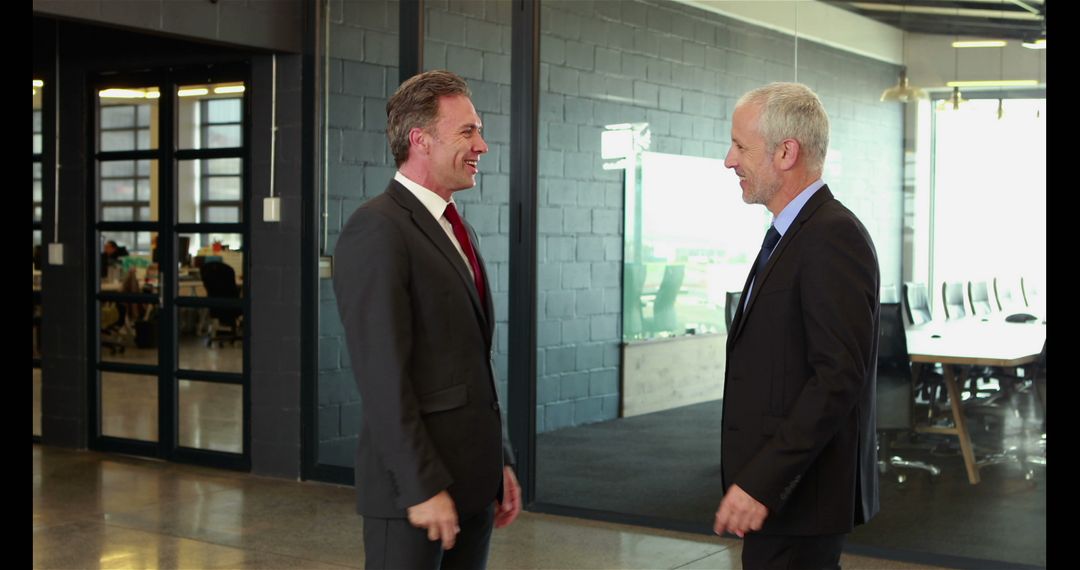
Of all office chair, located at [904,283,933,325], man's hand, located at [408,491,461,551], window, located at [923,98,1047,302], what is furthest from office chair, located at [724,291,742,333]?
man's hand, located at [408,491,461,551]

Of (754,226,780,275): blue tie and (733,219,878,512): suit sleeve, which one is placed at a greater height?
(754,226,780,275): blue tie

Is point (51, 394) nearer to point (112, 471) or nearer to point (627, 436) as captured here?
point (112, 471)

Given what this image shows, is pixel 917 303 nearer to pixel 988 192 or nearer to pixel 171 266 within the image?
pixel 988 192

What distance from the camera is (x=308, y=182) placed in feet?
21.4

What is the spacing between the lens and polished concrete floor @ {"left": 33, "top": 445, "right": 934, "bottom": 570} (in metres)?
4.98

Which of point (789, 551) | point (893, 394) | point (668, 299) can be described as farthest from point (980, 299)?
point (789, 551)

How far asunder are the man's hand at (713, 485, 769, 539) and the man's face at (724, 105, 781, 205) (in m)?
0.56

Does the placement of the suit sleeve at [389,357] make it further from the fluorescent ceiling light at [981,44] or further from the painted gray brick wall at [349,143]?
the painted gray brick wall at [349,143]

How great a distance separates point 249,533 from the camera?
5.45 meters

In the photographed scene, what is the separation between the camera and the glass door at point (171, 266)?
22.6ft

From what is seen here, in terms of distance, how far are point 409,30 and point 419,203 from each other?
3858 mm

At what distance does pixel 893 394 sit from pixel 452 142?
9.79 feet

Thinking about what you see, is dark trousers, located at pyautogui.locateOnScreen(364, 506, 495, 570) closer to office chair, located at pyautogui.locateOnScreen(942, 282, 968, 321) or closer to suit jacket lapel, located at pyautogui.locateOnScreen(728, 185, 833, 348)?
suit jacket lapel, located at pyautogui.locateOnScreen(728, 185, 833, 348)
